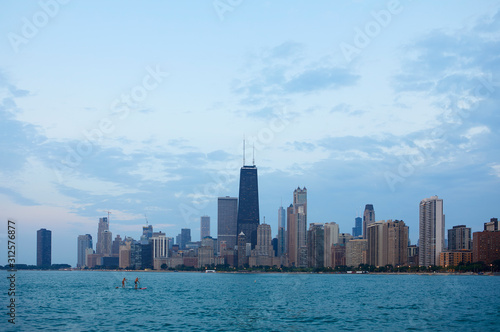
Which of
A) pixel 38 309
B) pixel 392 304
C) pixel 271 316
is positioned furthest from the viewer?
pixel 392 304

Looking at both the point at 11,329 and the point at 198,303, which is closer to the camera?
the point at 11,329

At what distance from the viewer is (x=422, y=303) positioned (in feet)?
322

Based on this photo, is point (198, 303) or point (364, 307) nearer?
point (364, 307)

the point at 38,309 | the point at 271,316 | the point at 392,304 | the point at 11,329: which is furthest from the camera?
the point at 392,304

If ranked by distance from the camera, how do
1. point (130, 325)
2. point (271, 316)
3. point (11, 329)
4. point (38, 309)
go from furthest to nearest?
1. point (38, 309)
2. point (271, 316)
3. point (130, 325)
4. point (11, 329)

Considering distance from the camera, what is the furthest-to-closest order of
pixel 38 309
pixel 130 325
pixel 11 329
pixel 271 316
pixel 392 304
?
pixel 392 304 → pixel 38 309 → pixel 271 316 → pixel 130 325 → pixel 11 329

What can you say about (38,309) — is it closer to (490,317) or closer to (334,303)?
(334,303)

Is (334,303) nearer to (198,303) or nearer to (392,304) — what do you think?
(392,304)

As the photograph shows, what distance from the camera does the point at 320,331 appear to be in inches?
2427

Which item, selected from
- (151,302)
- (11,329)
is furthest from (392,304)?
(11,329)

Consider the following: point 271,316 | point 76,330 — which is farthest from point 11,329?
point 271,316

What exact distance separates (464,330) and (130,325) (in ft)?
138

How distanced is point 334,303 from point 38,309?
2111 inches

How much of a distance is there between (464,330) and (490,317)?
1522 cm
